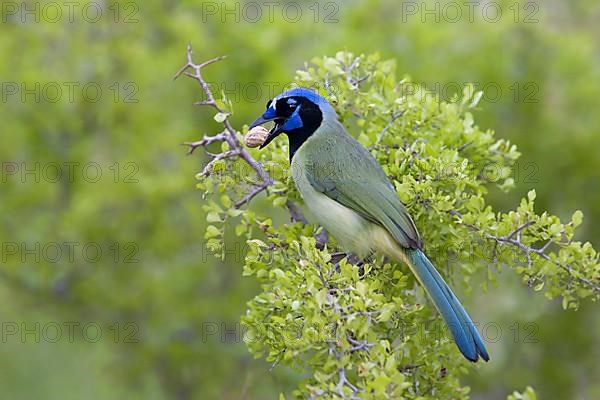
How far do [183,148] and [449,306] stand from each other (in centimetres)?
384

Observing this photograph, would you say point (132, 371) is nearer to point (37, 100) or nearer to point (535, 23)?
point (37, 100)

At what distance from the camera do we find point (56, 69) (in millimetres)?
6949

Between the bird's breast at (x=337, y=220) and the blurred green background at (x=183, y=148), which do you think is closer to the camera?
the bird's breast at (x=337, y=220)

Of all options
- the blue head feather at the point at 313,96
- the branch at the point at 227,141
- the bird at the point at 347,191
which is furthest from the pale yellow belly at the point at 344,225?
the blue head feather at the point at 313,96

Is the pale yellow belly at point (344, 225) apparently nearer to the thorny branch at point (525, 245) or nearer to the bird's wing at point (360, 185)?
the bird's wing at point (360, 185)

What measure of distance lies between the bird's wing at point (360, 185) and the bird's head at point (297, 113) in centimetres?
11

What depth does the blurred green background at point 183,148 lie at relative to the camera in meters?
6.88

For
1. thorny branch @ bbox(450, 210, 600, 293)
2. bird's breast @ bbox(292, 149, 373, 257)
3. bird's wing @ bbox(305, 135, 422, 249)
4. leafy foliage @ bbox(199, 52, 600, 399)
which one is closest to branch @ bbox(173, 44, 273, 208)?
leafy foliage @ bbox(199, 52, 600, 399)

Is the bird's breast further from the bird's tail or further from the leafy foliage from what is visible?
the bird's tail

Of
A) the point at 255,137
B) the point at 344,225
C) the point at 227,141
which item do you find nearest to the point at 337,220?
the point at 344,225

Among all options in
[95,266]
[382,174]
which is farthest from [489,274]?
[95,266]

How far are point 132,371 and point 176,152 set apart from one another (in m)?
1.92

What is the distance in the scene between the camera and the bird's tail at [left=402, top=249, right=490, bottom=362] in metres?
3.35

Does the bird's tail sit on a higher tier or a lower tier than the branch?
lower
